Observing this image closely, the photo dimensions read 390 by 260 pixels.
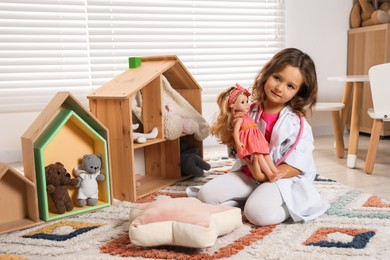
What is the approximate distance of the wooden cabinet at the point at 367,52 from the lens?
276cm

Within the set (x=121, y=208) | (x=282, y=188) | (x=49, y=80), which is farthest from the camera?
(x=49, y=80)

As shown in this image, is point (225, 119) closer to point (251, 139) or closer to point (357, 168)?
point (251, 139)

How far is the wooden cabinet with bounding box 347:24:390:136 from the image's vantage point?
9.07 feet

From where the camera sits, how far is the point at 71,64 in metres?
2.53

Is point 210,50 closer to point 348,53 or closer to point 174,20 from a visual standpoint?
point 174,20

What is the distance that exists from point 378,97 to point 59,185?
1.39m

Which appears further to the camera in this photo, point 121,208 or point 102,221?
point 121,208

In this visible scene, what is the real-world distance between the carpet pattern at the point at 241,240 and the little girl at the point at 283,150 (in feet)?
0.18

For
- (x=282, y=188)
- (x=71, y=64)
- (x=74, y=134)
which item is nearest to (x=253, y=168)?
(x=282, y=188)

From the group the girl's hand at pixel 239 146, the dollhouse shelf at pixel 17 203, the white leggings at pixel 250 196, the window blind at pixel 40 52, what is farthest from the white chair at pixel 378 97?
the window blind at pixel 40 52

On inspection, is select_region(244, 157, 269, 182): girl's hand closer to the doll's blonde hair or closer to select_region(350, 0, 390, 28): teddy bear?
the doll's blonde hair

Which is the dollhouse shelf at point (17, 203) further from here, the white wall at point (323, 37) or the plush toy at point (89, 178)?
the white wall at point (323, 37)

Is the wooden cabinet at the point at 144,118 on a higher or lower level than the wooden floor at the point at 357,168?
higher

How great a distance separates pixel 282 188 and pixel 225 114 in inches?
11.8
